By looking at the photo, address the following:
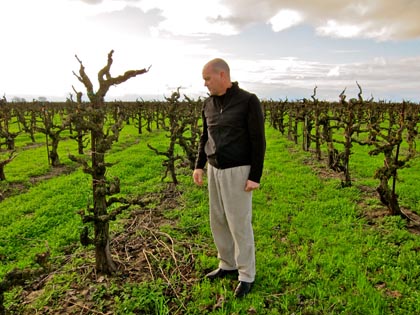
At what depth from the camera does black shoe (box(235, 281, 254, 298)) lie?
4.51 meters

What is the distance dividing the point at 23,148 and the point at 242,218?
888 inches

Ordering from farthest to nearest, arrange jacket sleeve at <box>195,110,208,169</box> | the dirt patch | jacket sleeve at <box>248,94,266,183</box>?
jacket sleeve at <box>195,110,208,169</box>
the dirt patch
jacket sleeve at <box>248,94,266,183</box>

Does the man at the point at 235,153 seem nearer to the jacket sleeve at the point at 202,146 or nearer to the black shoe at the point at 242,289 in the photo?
the black shoe at the point at 242,289

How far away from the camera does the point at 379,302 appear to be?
445 centimetres

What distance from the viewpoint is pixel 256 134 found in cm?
411

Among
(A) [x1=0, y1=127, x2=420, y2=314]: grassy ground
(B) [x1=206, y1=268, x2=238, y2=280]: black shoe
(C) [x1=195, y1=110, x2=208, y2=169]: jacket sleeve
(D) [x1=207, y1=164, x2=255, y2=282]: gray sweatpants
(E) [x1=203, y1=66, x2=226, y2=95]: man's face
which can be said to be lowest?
(A) [x1=0, y1=127, x2=420, y2=314]: grassy ground

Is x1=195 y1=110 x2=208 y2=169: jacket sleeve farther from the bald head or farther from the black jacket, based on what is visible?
the bald head

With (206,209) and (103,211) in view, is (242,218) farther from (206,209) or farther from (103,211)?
(206,209)

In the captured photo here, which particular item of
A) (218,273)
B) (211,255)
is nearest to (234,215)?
(218,273)

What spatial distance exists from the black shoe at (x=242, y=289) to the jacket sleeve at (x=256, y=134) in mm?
1551

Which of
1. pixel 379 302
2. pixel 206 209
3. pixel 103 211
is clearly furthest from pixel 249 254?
pixel 206 209

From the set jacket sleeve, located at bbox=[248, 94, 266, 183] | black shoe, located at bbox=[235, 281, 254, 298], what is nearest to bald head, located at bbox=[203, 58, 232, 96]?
jacket sleeve, located at bbox=[248, 94, 266, 183]

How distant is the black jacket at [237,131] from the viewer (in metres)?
4.12

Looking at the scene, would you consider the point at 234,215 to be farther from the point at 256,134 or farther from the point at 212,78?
the point at 212,78
